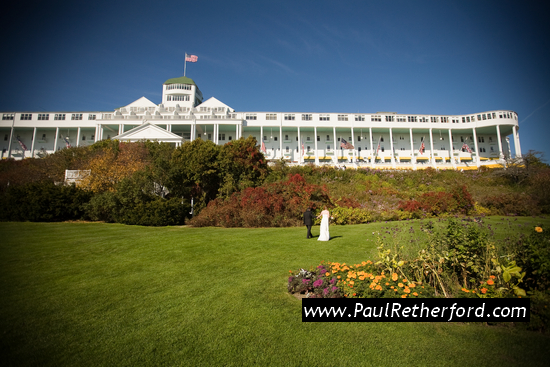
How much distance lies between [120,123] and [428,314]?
1920 inches

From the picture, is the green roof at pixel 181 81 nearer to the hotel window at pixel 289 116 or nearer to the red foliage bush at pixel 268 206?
the hotel window at pixel 289 116

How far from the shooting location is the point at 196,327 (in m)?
4.36

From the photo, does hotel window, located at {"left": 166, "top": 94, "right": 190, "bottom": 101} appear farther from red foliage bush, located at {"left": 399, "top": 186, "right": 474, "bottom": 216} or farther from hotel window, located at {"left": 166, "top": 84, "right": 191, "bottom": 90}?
red foliage bush, located at {"left": 399, "top": 186, "right": 474, "bottom": 216}

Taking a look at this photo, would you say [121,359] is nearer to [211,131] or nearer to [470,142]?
[211,131]

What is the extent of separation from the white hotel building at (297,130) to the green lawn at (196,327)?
38794 millimetres

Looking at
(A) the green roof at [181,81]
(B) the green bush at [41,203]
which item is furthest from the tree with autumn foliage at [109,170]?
(A) the green roof at [181,81]

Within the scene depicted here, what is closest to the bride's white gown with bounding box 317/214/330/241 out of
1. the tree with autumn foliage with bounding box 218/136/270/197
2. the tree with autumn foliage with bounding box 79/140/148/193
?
the tree with autumn foliage with bounding box 218/136/270/197

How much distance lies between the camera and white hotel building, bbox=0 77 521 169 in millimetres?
45969

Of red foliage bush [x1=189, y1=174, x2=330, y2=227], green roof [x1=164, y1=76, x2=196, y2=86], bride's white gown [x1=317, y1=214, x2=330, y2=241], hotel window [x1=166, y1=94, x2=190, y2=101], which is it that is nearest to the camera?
bride's white gown [x1=317, y1=214, x2=330, y2=241]

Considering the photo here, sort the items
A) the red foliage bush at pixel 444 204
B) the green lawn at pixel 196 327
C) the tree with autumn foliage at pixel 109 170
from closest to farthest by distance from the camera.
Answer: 1. the green lawn at pixel 196 327
2. the red foliage bush at pixel 444 204
3. the tree with autumn foliage at pixel 109 170

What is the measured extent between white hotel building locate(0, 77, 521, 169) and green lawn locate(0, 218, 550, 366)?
3879 centimetres

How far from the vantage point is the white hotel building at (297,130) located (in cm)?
4597

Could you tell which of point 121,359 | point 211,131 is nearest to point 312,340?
point 121,359

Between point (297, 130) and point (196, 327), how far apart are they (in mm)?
47904
